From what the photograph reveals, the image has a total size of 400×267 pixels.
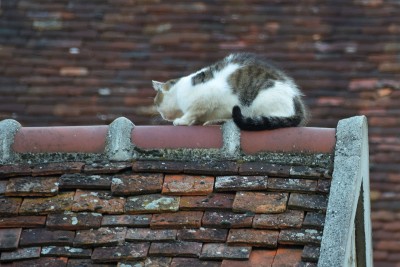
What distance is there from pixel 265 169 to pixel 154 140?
55cm

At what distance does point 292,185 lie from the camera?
6449 millimetres

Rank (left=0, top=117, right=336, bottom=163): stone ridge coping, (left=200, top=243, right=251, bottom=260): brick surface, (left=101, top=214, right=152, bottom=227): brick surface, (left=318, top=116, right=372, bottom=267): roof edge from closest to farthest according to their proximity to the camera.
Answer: (left=318, top=116, right=372, bottom=267): roof edge, (left=200, top=243, right=251, bottom=260): brick surface, (left=101, top=214, right=152, bottom=227): brick surface, (left=0, top=117, right=336, bottom=163): stone ridge coping

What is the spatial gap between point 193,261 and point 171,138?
788mm

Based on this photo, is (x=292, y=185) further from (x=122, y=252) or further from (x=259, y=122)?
(x=122, y=252)

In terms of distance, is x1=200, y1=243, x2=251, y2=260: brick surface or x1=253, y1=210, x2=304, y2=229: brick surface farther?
x1=253, y1=210, x2=304, y2=229: brick surface

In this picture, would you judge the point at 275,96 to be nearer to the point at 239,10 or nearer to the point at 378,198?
the point at 378,198

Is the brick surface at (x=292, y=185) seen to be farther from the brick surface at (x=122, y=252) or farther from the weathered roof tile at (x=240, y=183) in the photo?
the brick surface at (x=122, y=252)

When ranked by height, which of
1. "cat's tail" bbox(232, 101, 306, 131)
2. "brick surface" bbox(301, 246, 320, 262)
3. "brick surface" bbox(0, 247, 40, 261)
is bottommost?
"brick surface" bbox(0, 247, 40, 261)

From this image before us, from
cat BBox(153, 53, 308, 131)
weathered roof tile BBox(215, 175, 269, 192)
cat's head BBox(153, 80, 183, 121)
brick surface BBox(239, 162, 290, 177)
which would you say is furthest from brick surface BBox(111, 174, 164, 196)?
cat's head BBox(153, 80, 183, 121)

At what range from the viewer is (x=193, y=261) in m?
6.12

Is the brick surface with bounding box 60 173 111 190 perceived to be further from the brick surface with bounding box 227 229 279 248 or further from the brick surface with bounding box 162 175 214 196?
the brick surface with bounding box 227 229 279 248

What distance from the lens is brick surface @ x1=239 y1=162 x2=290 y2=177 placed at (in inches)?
256

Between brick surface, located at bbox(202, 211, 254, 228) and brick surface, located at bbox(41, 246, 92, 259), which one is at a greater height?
brick surface, located at bbox(202, 211, 254, 228)

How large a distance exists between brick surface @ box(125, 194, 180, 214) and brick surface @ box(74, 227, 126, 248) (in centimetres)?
14
